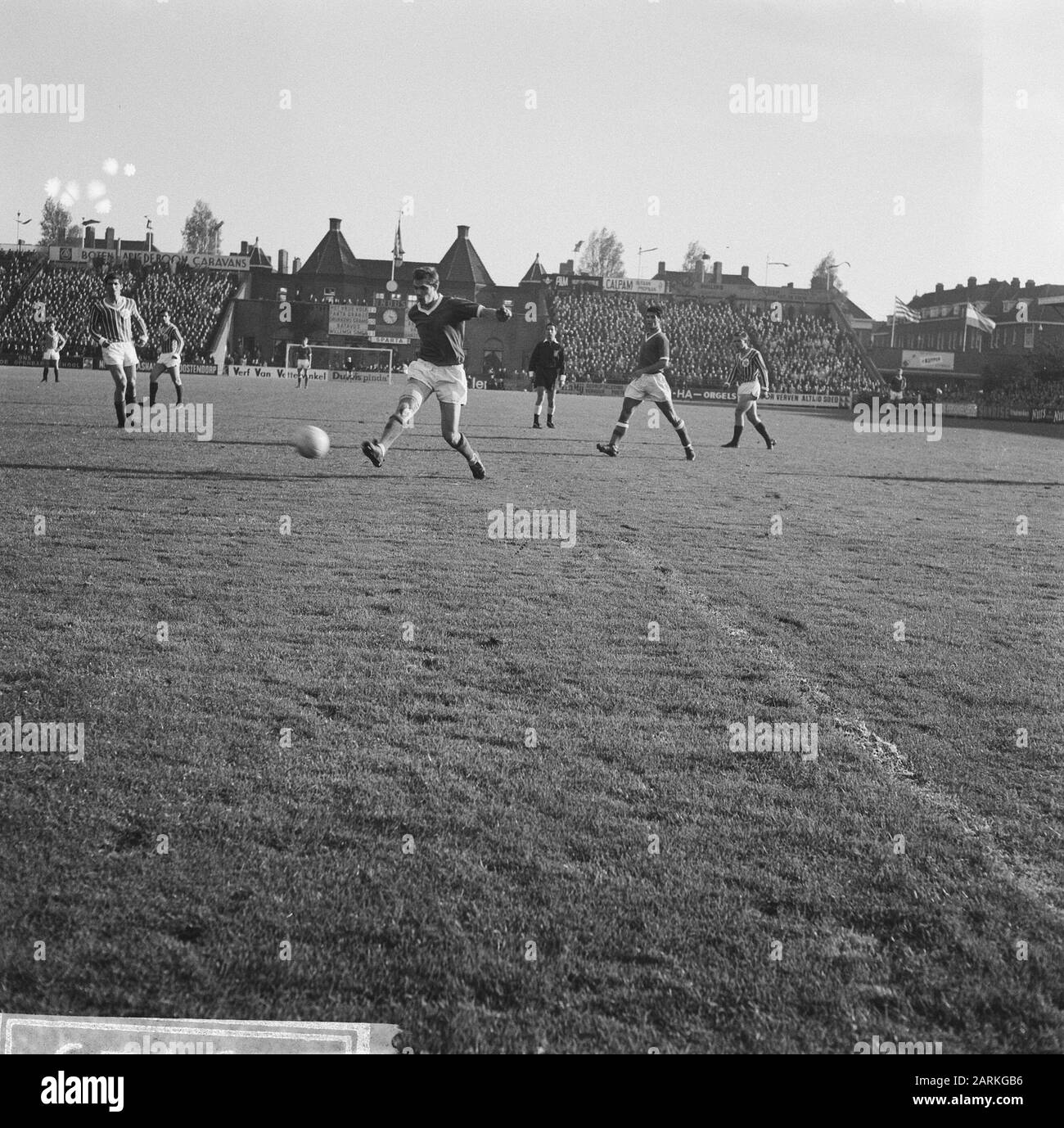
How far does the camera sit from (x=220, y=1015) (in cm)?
287

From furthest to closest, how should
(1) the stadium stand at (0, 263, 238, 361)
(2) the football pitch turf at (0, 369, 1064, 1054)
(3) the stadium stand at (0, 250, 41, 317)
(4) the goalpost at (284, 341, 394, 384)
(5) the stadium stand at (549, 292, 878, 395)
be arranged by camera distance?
1. (4) the goalpost at (284, 341, 394, 384)
2. (3) the stadium stand at (0, 250, 41, 317)
3. (5) the stadium stand at (549, 292, 878, 395)
4. (1) the stadium stand at (0, 263, 238, 361)
5. (2) the football pitch turf at (0, 369, 1064, 1054)

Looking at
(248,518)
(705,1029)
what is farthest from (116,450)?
(705,1029)

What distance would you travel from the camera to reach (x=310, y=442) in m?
14.5

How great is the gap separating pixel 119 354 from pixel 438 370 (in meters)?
7.14

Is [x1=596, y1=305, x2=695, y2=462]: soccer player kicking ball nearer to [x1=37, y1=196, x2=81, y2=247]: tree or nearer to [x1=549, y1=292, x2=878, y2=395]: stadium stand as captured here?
[x1=549, y1=292, x2=878, y2=395]: stadium stand

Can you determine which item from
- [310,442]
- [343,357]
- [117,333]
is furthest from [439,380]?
[343,357]

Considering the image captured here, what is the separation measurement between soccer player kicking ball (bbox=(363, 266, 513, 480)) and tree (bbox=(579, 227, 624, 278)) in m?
116

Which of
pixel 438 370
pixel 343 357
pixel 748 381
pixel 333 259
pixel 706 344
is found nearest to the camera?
pixel 438 370

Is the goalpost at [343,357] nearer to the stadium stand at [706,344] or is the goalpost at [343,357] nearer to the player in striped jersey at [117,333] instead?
the stadium stand at [706,344]

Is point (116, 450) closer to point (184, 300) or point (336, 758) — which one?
point (336, 758)

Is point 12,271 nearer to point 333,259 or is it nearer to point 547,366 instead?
point 333,259

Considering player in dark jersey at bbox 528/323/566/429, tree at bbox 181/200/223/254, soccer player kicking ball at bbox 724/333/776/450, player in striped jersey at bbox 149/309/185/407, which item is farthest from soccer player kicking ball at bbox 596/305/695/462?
tree at bbox 181/200/223/254

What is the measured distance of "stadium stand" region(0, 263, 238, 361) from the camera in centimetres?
6944

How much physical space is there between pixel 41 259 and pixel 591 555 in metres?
80.9
